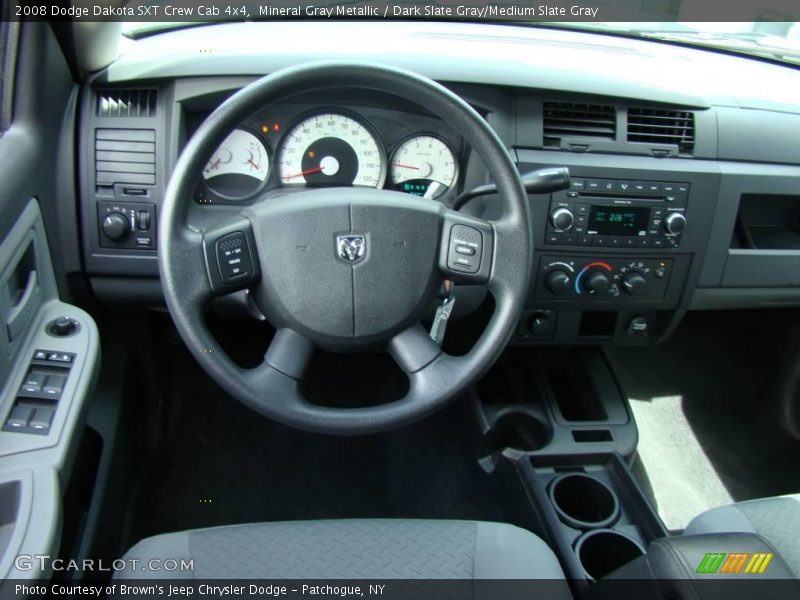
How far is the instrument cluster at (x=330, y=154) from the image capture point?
157 cm

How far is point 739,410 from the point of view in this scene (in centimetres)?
241

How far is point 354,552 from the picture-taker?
130 centimetres

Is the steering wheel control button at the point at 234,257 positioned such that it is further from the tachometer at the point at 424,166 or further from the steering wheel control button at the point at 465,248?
the tachometer at the point at 424,166

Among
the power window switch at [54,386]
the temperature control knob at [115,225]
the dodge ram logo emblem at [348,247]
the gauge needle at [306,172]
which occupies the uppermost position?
the gauge needle at [306,172]

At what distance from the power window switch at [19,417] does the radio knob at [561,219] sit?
1155 millimetres

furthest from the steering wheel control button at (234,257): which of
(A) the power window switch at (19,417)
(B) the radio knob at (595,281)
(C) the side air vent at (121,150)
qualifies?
(B) the radio knob at (595,281)

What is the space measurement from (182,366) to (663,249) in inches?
56.3

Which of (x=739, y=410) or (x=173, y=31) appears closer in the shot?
(x=173, y=31)

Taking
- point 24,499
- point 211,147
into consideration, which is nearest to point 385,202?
point 211,147

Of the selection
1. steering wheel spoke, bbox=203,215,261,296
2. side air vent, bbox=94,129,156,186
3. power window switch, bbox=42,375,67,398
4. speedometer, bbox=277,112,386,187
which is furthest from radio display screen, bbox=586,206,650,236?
power window switch, bbox=42,375,67,398

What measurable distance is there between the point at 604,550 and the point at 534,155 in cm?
94

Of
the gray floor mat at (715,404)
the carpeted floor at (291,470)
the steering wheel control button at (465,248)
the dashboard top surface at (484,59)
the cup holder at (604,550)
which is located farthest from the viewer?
the gray floor mat at (715,404)

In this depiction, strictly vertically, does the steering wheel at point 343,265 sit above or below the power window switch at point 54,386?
above

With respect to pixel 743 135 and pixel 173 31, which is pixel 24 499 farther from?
pixel 743 135
